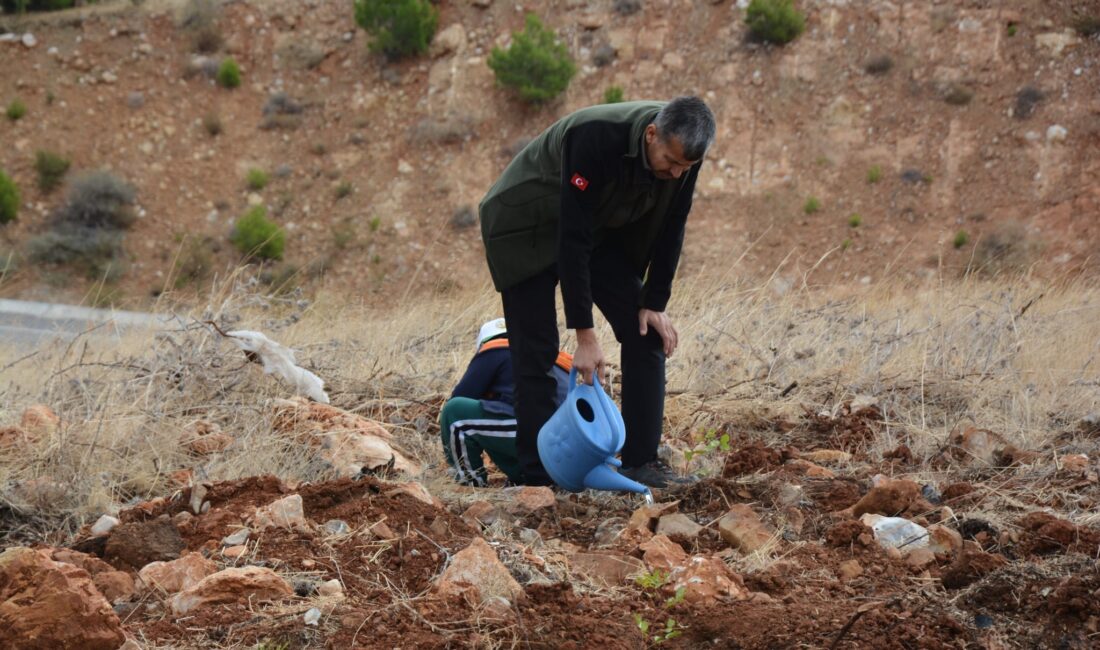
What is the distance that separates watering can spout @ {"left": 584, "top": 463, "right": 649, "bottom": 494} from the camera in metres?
3.36

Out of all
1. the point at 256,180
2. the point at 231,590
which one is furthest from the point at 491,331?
the point at 256,180

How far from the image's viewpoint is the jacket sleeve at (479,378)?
13.2 ft

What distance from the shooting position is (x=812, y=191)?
16531mm

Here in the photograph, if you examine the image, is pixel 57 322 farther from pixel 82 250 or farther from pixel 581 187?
pixel 82 250

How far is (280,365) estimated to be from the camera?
477cm

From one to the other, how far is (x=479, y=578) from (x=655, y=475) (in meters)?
1.22

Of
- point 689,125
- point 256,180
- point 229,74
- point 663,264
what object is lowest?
point 256,180

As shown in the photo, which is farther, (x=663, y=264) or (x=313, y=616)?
(x=663, y=264)

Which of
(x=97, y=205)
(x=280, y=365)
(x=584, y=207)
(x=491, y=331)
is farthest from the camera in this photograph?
(x=97, y=205)

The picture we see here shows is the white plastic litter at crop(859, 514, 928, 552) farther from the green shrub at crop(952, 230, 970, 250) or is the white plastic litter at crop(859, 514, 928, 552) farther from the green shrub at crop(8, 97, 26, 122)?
the green shrub at crop(8, 97, 26, 122)

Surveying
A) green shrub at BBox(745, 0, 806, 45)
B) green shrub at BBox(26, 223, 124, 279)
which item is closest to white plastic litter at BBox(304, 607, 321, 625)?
green shrub at BBox(26, 223, 124, 279)

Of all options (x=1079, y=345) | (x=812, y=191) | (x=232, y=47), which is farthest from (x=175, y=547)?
(x=232, y=47)

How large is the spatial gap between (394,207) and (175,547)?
50.1 ft

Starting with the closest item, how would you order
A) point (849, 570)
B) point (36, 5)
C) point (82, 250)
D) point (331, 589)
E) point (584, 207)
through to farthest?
point (331, 589) < point (849, 570) < point (584, 207) < point (82, 250) < point (36, 5)
